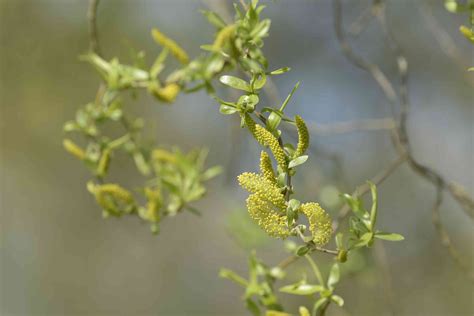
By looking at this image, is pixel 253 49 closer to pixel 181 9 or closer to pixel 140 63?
pixel 140 63

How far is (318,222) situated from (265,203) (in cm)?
4

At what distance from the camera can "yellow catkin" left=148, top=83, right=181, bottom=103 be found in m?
0.62

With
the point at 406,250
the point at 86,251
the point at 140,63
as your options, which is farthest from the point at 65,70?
the point at 140,63

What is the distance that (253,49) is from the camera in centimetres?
49

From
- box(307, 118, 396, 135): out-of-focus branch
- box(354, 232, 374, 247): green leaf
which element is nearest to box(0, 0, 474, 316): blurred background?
box(307, 118, 396, 135): out-of-focus branch

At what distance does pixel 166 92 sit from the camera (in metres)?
0.62

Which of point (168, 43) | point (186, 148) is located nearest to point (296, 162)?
point (168, 43)

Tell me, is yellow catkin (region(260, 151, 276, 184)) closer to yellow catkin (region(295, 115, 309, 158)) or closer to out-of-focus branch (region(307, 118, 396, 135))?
yellow catkin (region(295, 115, 309, 158))

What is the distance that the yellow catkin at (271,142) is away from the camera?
0.39m

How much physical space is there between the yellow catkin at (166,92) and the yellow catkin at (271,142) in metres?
0.24

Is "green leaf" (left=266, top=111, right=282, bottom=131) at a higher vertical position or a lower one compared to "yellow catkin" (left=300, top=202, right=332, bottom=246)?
higher

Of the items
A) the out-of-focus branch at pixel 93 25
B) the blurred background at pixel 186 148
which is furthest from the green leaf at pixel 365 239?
the blurred background at pixel 186 148

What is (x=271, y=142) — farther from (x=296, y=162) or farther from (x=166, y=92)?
(x=166, y=92)

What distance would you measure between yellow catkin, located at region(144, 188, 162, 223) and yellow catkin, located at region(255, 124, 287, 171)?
0.27 meters
